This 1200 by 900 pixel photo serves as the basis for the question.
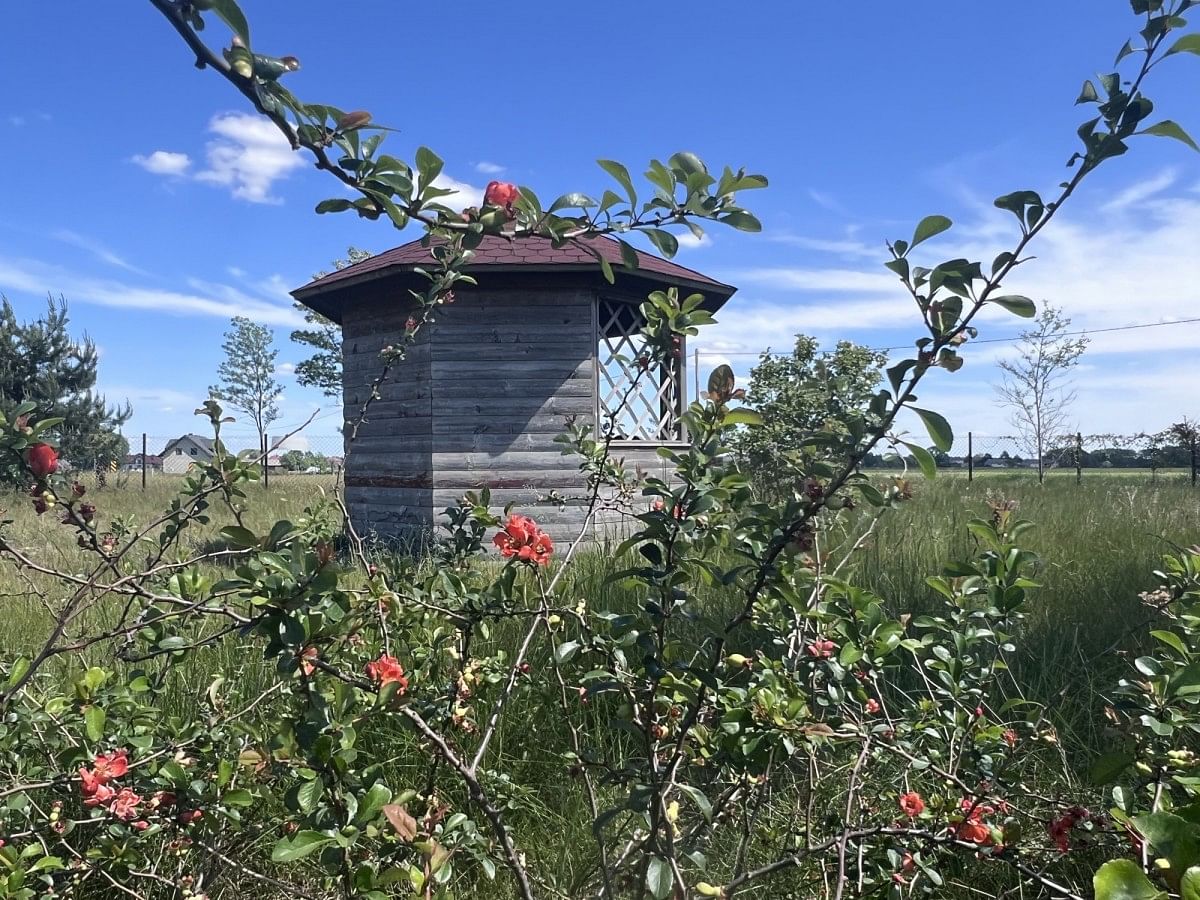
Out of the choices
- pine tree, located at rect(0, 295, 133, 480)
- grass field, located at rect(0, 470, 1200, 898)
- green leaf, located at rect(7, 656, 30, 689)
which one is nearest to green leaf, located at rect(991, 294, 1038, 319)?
grass field, located at rect(0, 470, 1200, 898)

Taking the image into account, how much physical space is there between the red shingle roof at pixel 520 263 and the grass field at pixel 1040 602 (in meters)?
3.04

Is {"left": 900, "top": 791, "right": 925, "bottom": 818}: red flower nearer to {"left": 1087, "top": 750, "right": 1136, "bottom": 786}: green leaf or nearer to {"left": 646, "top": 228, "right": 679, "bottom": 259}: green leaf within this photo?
{"left": 1087, "top": 750, "right": 1136, "bottom": 786}: green leaf

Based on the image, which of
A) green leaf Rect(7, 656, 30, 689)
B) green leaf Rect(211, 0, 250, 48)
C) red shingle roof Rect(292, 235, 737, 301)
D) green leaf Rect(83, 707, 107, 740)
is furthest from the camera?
red shingle roof Rect(292, 235, 737, 301)

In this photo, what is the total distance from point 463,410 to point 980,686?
19.7ft

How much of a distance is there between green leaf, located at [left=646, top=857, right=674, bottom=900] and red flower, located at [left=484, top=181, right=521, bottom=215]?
0.94 metres

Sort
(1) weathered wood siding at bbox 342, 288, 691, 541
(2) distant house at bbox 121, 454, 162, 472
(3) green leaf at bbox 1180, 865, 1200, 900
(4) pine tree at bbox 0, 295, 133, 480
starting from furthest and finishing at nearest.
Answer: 1. (2) distant house at bbox 121, 454, 162, 472
2. (4) pine tree at bbox 0, 295, 133, 480
3. (1) weathered wood siding at bbox 342, 288, 691, 541
4. (3) green leaf at bbox 1180, 865, 1200, 900

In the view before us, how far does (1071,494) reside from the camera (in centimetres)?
918

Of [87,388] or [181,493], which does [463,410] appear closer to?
[181,493]

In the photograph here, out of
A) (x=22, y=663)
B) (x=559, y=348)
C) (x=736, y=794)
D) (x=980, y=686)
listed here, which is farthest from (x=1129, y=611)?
(x=559, y=348)

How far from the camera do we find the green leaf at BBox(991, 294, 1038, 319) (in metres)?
0.99

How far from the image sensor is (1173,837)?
23.4 inches

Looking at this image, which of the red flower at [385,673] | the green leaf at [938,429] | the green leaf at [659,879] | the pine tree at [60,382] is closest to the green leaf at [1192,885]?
the green leaf at [938,429]

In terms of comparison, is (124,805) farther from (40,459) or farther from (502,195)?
(502,195)

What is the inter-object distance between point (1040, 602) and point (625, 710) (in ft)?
9.88
